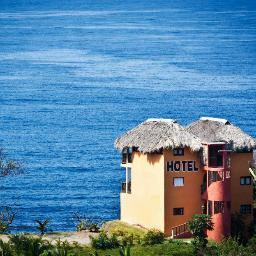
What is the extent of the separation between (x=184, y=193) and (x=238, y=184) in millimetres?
2884

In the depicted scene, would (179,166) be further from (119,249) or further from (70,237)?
(119,249)

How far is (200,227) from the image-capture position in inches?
2475

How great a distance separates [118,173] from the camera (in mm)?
107062

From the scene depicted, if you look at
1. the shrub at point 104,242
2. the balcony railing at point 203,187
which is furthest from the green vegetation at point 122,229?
the balcony railing at point 203,187

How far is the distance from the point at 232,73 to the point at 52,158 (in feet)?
221

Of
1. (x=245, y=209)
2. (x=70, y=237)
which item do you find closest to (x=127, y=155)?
(x=70, y=237)

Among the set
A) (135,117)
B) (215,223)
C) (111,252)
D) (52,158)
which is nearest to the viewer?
(111,252)

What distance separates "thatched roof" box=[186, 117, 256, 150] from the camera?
66.3m

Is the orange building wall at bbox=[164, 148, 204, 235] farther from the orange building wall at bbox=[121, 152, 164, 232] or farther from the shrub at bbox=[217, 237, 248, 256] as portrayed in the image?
the shrub at bbox=[217, 237, 248, 256]

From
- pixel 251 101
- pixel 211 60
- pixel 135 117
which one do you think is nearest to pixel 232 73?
pixel 211 60

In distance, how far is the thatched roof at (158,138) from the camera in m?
64.9

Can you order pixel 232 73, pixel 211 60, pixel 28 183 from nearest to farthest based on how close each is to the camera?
pixel 28 183 < pixel 232 73 < pixel 211 60

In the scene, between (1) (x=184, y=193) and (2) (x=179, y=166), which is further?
(1) (x=184, y=193)

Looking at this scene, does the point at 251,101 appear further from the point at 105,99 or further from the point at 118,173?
the point at 118,173
